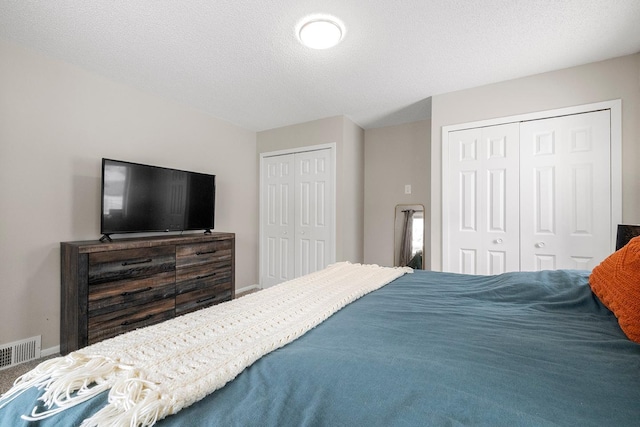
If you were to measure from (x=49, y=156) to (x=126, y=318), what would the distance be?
4.91 feet

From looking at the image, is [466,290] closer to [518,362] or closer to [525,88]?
[518,362]

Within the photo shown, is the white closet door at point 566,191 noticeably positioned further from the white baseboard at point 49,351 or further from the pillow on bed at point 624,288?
the white baseboard at point 49,351

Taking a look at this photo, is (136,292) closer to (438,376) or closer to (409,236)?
(438,376)

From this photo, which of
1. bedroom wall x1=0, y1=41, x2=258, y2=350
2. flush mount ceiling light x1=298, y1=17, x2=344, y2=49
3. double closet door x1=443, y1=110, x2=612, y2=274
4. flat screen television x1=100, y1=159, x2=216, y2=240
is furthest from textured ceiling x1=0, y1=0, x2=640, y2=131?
flat screen television x1=100, y1=159, x2=216, y2=240

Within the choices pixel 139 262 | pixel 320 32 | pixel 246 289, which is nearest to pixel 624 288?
pixel 320 32

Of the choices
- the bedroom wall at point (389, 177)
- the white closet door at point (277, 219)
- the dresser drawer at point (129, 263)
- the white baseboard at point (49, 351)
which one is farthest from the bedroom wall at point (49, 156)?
the bedroom wall at point (389, 177)

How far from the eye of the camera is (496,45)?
2094 mm

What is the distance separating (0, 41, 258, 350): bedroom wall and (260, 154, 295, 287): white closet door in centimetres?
150

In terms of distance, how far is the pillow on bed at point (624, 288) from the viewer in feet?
2.66

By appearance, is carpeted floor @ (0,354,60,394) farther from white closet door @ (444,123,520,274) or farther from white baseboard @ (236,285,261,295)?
white closet door @ (444,123,520,274)

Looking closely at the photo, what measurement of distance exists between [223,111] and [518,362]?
367cm

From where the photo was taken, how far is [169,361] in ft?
2.18

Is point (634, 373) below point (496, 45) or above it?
below

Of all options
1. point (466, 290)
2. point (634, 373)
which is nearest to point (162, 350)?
point (634, 373)
